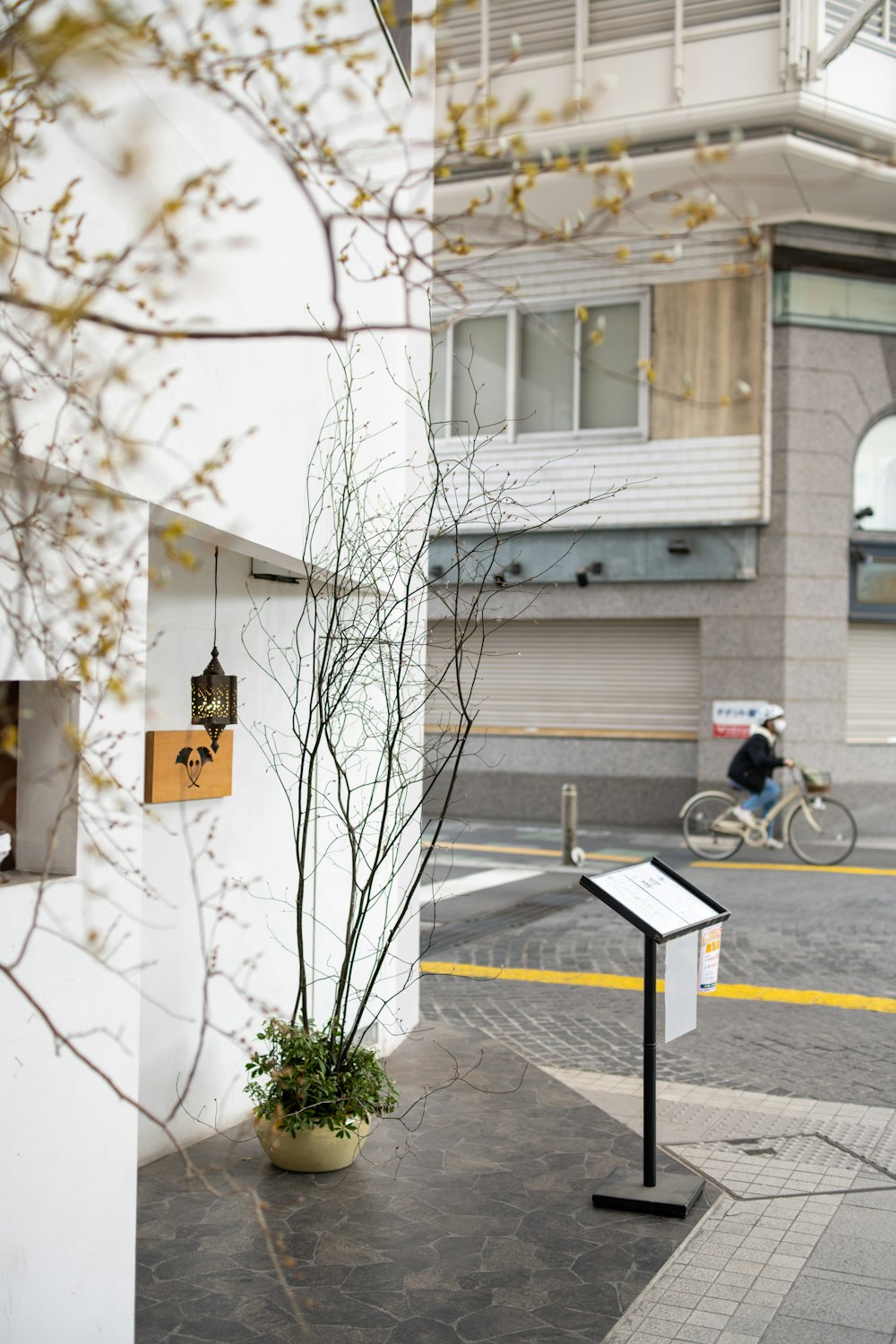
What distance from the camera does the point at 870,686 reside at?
18938 millimetres

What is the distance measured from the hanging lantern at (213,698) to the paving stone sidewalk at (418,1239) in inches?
76.6

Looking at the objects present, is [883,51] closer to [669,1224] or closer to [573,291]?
[573,291]

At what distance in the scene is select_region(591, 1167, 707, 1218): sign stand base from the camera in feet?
17.9

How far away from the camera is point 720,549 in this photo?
1878cm

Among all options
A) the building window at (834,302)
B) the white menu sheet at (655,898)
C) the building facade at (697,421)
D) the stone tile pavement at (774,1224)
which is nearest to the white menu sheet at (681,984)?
the white menu sheet at (655,898)

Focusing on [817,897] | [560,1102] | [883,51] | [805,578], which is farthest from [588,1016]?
[883,51]

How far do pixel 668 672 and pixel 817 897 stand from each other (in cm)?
666

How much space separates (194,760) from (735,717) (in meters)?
13.5

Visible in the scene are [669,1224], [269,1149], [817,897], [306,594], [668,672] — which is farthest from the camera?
[668,672]

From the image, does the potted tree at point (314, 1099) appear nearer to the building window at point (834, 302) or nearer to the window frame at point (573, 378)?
the window frame at point (573, 378)

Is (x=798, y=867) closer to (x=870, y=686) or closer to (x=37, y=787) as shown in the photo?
(x=870, y=686)

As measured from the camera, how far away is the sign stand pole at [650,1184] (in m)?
5.48

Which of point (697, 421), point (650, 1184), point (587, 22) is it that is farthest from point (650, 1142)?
point (587, 22)

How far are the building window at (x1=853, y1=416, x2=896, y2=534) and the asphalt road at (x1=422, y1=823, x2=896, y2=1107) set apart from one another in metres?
5.50
